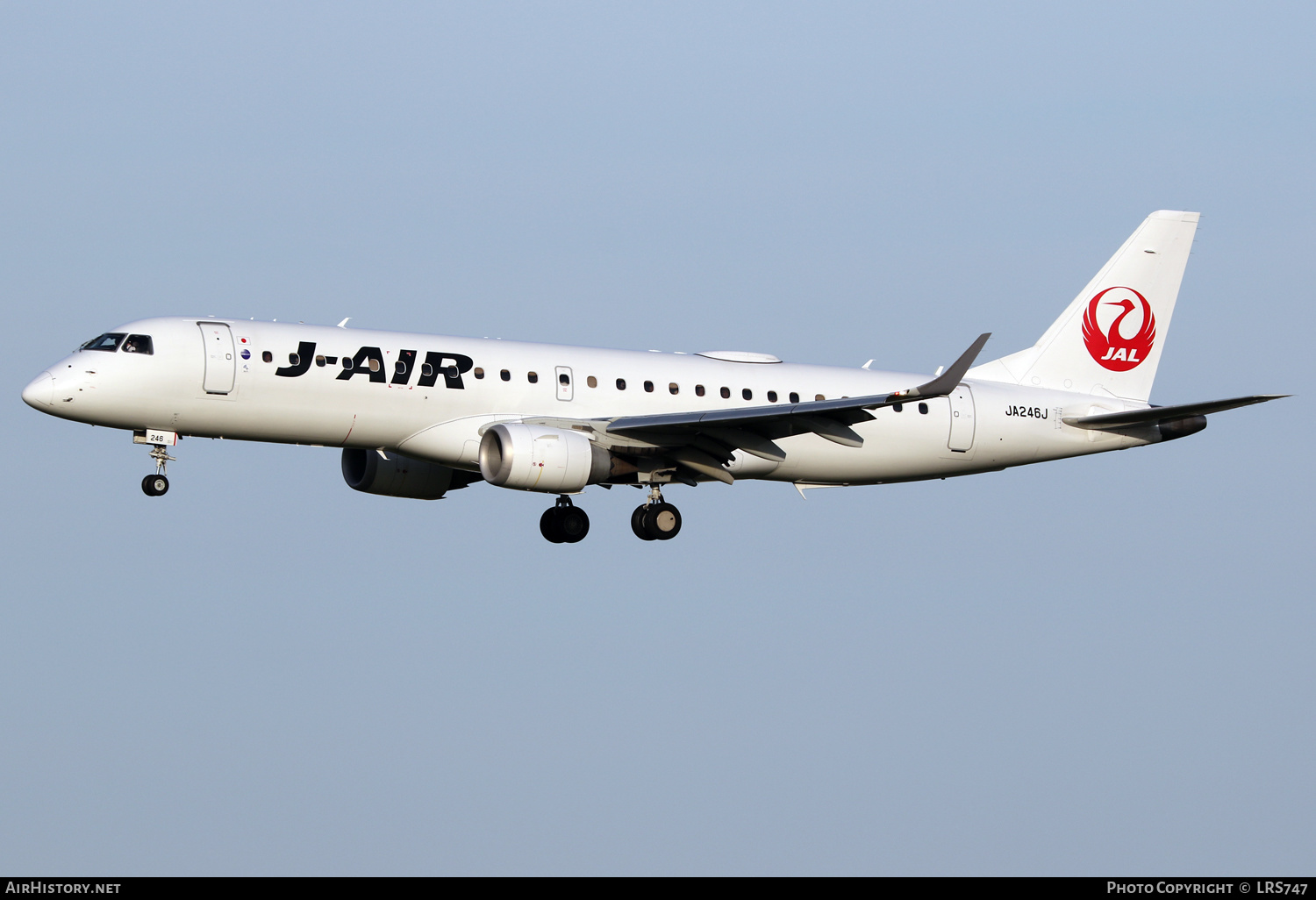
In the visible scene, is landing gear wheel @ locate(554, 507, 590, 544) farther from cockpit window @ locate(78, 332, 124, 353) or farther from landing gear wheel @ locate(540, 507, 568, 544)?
cockpit window @ locate(78, 332, 124, 353)

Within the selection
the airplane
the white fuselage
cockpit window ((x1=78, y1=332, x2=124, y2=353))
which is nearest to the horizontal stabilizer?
the airplane

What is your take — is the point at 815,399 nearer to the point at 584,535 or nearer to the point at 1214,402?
the point at 584,535

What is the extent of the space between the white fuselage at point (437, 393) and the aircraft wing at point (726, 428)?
905 mm

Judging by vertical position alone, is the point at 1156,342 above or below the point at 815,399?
above

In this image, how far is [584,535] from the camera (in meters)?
43.8

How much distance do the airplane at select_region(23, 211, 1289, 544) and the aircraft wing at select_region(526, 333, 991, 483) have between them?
0.18 feet

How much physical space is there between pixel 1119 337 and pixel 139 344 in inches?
983

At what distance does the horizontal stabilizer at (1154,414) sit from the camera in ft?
132

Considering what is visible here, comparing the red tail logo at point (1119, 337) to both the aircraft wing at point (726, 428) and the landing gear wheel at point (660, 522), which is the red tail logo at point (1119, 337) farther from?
the landing gear wheel at point (660, 522)

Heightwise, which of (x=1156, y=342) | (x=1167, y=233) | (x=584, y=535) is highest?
(x=1167, y=233)

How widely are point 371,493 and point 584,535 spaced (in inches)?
210

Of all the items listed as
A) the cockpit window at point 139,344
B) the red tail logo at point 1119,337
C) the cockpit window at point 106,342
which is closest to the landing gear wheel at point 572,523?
the cockpit window at point 139,344

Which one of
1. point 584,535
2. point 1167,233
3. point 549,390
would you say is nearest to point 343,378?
point 549,390

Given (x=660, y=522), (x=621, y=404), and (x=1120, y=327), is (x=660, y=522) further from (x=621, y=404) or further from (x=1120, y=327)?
(x=1120, y=327)
